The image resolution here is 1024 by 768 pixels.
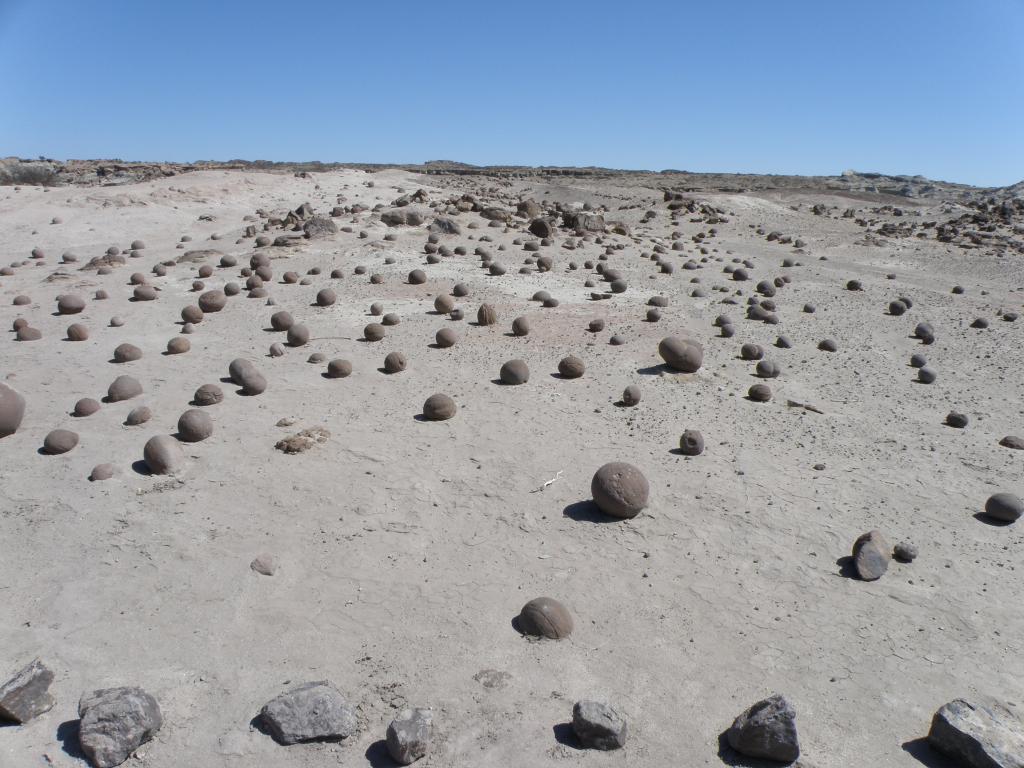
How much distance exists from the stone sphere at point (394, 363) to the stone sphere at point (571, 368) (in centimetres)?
188

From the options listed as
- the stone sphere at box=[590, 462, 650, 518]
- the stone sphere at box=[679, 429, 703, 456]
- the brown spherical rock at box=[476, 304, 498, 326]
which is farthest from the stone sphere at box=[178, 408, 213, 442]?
the brown spherical rock at box=[476, 304, 498, 326]

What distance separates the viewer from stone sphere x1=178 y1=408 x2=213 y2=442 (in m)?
6.50

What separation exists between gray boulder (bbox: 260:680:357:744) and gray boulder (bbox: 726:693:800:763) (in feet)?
6.29

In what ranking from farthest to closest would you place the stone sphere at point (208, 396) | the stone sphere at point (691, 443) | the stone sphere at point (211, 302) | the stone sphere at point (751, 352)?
the stone sphere at point (211, 302) → the stone sphere at point (751, 352) → the stone sphere at point (208, 396) → the stone sphere at point (691, 443)

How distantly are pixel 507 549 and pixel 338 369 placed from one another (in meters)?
3.97

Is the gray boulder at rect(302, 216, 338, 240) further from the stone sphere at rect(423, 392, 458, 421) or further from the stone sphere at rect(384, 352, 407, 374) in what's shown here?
the stone sphere at rect(423, 392, 458, 421)

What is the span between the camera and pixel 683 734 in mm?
3691

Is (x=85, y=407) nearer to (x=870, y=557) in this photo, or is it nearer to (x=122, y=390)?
(x=122, y=390)

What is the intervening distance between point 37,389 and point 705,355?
7856 mm

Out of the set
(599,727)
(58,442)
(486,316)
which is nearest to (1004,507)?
(599,727)

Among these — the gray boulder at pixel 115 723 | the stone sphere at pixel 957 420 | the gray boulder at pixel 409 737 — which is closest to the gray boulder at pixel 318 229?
the stone sphere at pixel 957 420

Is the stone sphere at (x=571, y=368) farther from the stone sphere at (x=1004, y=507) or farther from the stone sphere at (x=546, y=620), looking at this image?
the stone sphere at (x=546, y=620)

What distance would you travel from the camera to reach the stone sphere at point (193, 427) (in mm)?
6496

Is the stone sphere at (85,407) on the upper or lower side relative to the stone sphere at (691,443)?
lower
